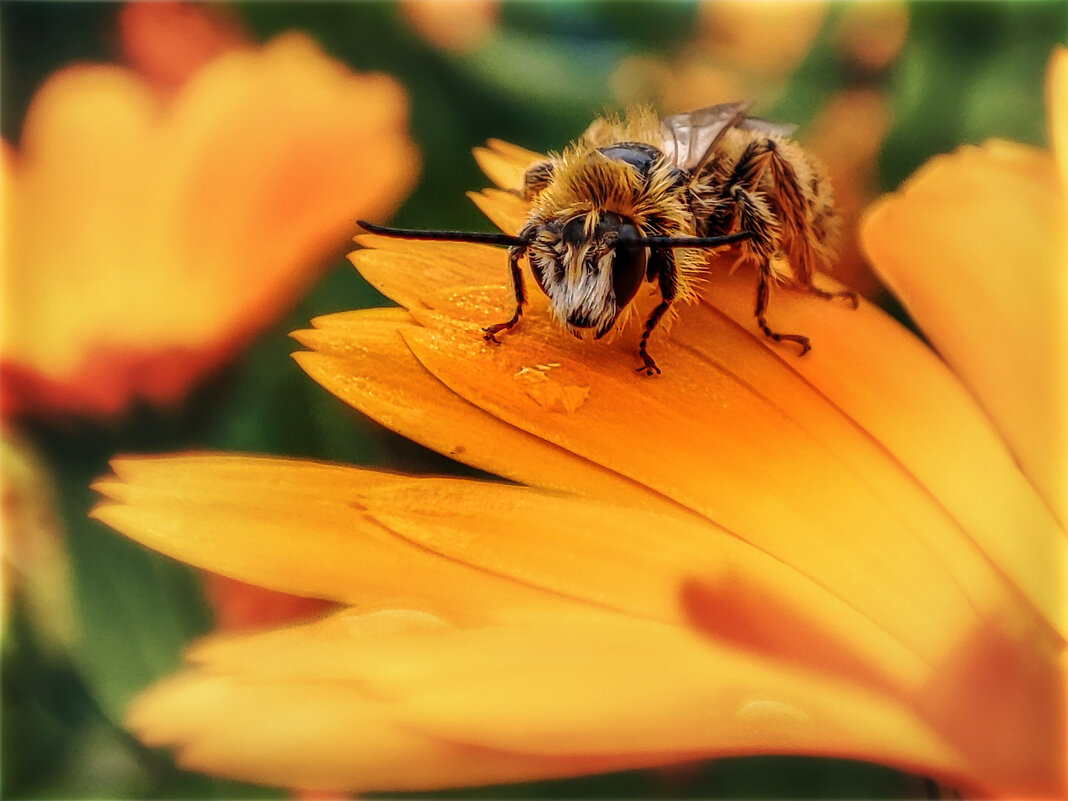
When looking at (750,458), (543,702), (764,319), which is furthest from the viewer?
(764,319)

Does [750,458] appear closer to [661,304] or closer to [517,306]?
[661,304]

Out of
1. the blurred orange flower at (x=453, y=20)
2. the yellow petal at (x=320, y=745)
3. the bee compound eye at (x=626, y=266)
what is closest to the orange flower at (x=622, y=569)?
the yellow petal at (x=320, y=745)

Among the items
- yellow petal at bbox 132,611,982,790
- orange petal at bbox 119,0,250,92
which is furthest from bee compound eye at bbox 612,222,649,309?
orange petal at bbox 119,0,250,92

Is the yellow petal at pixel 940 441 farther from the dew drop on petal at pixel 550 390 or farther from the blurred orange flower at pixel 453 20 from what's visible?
the blurred orange flower at pixel 453 20

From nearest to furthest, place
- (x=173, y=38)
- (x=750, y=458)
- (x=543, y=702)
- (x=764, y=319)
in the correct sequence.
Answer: (x=543, y=702) → (x=750, y=458) → (x=764, y=319) → (x=173, y=38)

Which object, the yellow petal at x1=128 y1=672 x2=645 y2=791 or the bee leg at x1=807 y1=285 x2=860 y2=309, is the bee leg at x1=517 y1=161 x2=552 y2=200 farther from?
the yellow petal at x1=128 y1=672 x2=645 y2=791

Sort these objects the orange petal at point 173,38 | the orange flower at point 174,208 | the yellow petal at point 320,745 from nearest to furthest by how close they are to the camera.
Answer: the yellow petal at point 320,745, the orange flower at point 174,208, the orange petal at point 173,38

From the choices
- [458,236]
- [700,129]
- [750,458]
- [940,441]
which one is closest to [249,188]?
[458,236]
